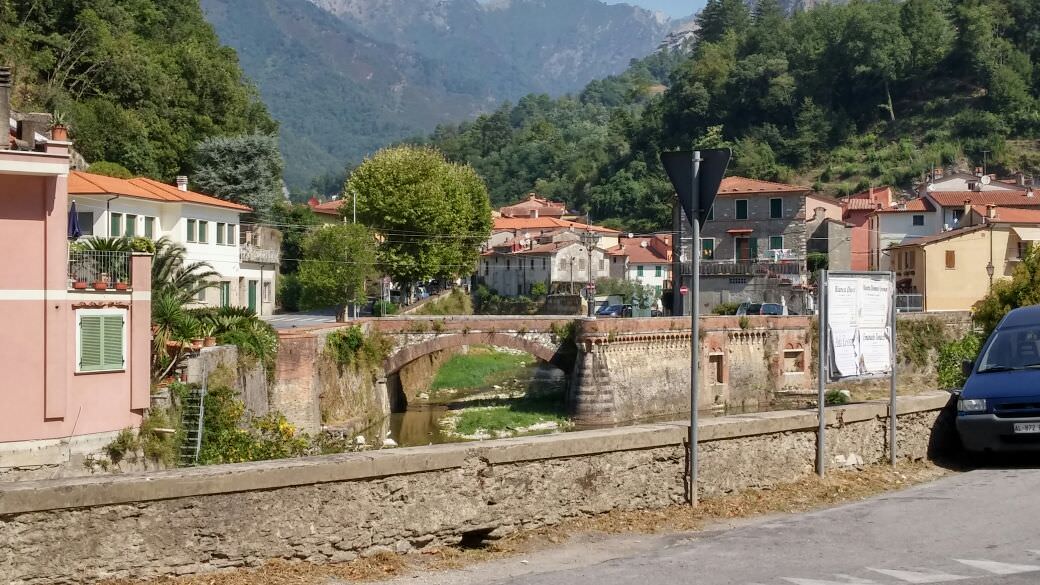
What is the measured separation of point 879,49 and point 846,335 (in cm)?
Result: 12983

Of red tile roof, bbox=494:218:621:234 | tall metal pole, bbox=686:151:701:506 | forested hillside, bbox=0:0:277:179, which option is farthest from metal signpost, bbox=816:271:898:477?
red tile roof, bbox=494:218:621:234

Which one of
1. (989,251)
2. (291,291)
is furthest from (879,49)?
(291,291)

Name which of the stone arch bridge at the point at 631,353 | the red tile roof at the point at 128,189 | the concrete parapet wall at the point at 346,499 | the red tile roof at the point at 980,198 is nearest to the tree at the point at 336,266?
the stone arch bridge at the point at 631,353

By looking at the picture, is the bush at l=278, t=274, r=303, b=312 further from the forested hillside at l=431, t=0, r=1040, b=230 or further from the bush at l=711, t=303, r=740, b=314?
the forested hillside at l=431, t=0, r=1040, b=230

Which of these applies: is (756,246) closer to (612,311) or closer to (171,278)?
(612,311)

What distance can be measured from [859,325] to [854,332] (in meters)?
0.12

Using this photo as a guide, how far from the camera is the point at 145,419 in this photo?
84.8 ft

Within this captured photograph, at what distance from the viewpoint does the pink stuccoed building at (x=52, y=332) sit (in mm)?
22844

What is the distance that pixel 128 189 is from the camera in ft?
145

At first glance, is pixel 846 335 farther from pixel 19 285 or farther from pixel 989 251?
pixel 989 251

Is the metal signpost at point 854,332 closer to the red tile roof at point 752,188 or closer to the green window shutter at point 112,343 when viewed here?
the green window shutter at point 112,343

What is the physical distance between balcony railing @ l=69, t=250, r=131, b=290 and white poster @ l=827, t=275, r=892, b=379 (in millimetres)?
16689

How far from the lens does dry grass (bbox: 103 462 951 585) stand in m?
8.77

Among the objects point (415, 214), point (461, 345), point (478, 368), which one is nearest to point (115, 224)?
point (461, 345)
